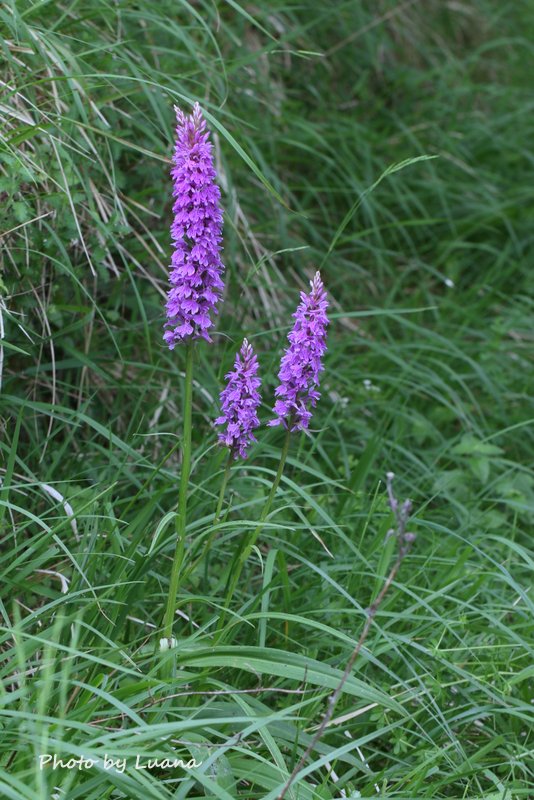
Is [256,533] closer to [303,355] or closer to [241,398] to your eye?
[241,398]

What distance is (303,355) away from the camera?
2.18 m

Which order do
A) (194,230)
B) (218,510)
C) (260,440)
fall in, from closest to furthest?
(194,230), (218,510), (260,440)

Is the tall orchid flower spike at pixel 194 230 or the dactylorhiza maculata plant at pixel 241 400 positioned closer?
the tall orchid flower spike at pixel 194 230

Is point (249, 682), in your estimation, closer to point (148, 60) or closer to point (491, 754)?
point (491, 754)

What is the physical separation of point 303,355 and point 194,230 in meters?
0.37

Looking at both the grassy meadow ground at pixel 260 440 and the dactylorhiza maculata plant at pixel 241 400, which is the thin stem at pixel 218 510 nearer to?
the dactylorhiza maculata plant at pixel 241 400

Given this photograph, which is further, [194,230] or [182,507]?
[182,507]

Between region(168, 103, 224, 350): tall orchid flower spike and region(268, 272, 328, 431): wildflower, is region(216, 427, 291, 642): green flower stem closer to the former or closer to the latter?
region(268, 272, 328, 431): wildflower

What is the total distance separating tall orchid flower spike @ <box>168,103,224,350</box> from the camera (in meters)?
2.06

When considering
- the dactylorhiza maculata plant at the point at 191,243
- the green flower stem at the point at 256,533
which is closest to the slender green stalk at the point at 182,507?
the dactylorhiza maculata plant at the point at 191,243

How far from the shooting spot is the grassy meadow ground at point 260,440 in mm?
2195

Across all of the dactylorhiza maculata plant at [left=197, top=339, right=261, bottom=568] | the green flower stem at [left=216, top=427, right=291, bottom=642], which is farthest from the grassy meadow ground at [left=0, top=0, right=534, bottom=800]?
the dactylorhiza maculata plant at [left=197, top=339, right=261, bottom=568]

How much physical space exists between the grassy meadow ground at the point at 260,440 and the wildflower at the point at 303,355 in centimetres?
29

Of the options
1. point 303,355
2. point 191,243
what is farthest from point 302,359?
point 191,243
